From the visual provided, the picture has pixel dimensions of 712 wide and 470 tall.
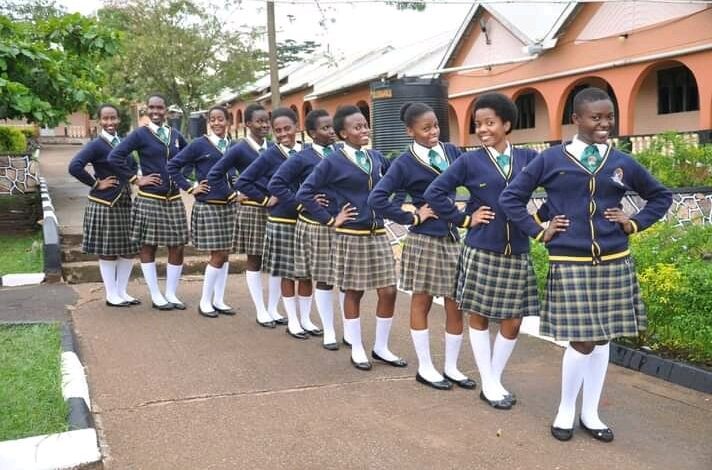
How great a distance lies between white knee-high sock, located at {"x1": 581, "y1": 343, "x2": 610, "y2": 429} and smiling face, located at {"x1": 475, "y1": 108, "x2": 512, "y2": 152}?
1286mm

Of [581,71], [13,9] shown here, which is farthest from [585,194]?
[13,9]

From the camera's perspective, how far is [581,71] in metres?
18.8

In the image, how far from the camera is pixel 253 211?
7129mm

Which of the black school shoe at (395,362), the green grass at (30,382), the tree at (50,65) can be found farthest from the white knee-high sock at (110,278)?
the tree at (50,65)

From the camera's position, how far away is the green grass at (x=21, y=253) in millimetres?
8961

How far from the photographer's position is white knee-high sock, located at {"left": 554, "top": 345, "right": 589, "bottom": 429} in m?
4.09

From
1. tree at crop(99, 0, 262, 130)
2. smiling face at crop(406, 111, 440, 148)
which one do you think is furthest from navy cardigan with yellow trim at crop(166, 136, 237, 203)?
tree at crop(99, 0, 262, 130)

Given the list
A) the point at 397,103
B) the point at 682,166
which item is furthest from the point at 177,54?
the point at 682,166

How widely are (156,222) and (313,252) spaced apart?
2.07m

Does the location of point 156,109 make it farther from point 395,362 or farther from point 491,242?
point 491,242

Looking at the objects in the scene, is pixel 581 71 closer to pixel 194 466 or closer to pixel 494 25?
pixel 494 25

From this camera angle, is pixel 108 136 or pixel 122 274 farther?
pixel 122 274

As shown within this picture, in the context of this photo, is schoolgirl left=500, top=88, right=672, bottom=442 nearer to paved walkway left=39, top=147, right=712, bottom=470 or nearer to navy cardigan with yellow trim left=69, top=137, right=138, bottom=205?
paved walkway left=39, top=147, right=712, bottom=470

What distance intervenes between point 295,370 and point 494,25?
18.3 meters
